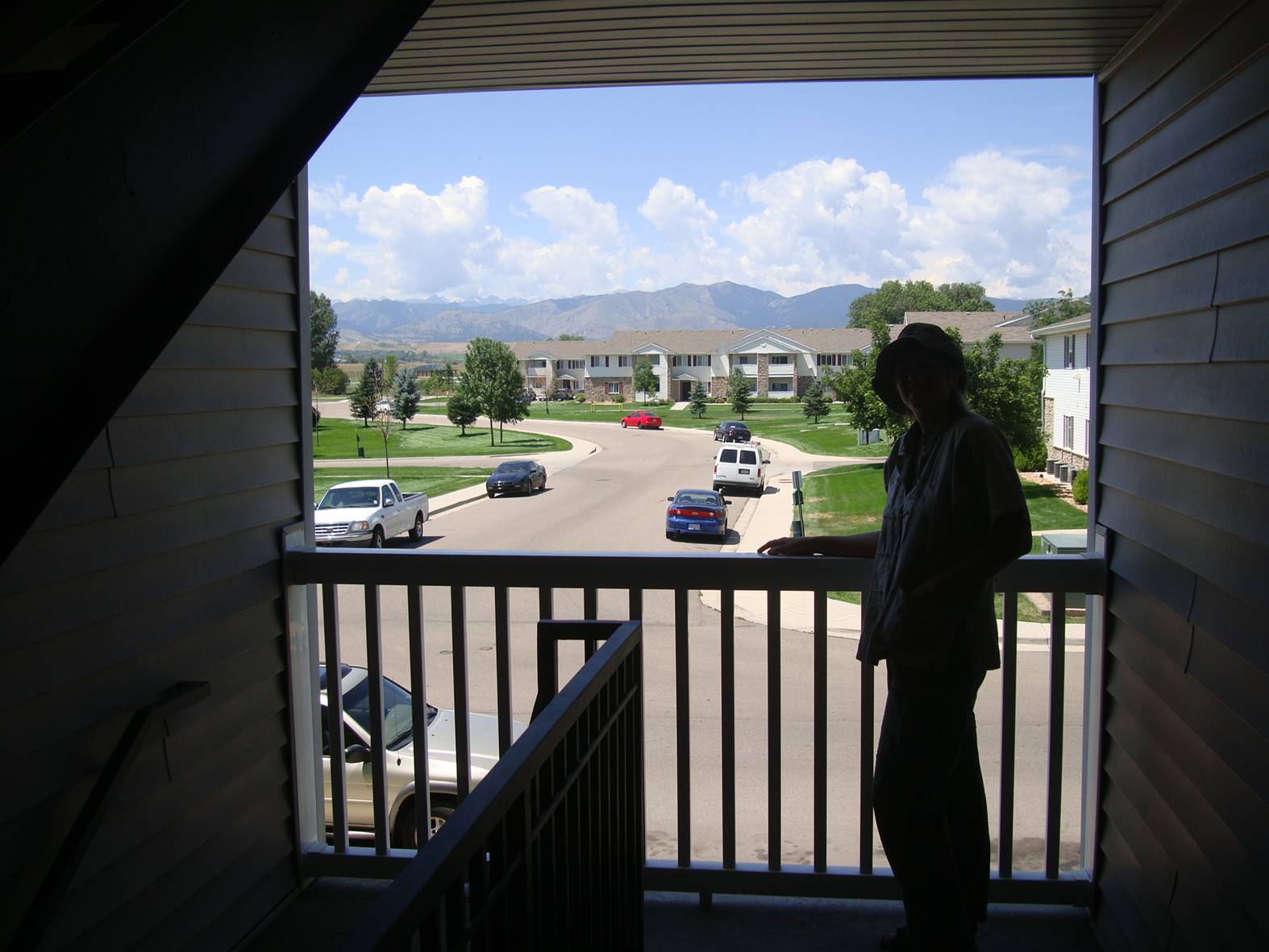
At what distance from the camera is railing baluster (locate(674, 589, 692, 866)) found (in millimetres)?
2420

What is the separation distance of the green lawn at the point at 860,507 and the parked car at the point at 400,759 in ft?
15.5

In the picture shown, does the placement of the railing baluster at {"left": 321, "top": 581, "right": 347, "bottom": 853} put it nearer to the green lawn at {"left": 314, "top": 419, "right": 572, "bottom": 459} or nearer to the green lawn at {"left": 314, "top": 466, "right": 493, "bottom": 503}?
the green lawn at {"left": 314, "top": 466, "right": 493, "bottom": 503}

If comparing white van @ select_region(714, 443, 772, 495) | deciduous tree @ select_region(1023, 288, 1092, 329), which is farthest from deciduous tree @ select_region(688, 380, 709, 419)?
white van @ select_region(714, 443, 772, 495)

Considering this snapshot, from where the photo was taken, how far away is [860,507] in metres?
12.6

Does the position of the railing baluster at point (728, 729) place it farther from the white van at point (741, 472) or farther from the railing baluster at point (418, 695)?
the white van at point (741, 472)

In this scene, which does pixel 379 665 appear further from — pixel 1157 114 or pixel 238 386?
pixel 1157 114

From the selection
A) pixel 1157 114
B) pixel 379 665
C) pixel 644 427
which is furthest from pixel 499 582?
pixel 644 427

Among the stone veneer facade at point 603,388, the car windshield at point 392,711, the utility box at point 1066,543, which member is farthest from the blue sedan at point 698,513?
the stone veneer facade at point 603,388

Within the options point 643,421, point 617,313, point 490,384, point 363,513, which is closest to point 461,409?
point 490,384

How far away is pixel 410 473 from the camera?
60.8 feet

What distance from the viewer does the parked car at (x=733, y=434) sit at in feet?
72.8

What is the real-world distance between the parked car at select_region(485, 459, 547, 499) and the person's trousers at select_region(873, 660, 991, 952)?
14.7 m

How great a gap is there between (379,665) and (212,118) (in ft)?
5.79

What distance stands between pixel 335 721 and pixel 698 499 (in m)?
9.83
